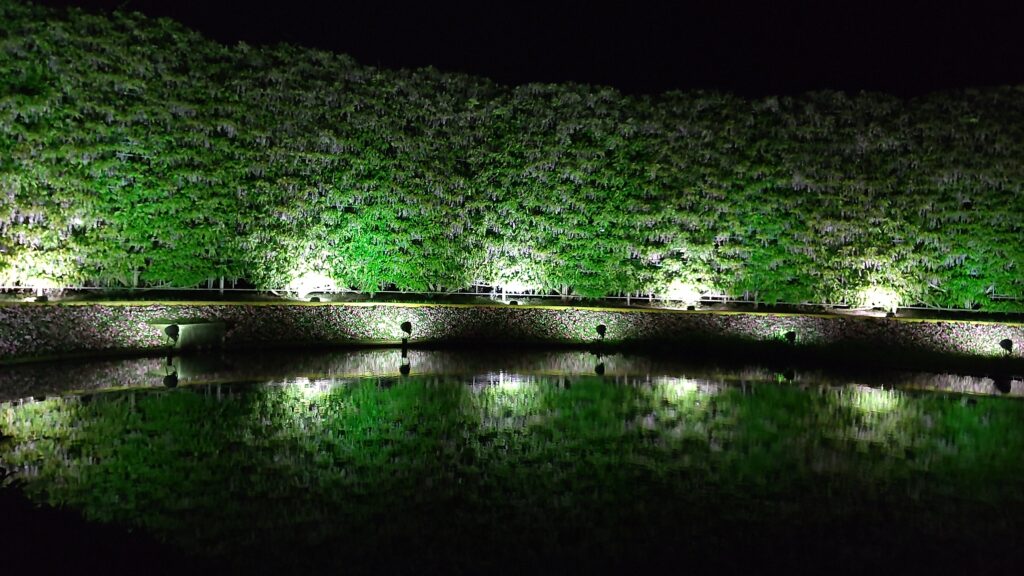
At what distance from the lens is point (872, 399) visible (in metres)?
11.9

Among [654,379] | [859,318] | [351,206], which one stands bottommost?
[654,379]

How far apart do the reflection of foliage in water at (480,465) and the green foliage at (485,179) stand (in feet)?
26.9

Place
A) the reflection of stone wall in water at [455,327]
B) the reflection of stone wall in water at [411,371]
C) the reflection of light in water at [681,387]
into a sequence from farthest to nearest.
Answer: the reflection of stone wall in water at [455,327] < the reflection of stone wall in water at [411,371] < the reflection of light in water at [681,387]

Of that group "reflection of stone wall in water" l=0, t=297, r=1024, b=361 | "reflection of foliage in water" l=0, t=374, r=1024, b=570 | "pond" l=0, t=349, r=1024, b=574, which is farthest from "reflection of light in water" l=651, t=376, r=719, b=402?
"reflection of stone wall in water" l=0, t=297, r=1024, b=361

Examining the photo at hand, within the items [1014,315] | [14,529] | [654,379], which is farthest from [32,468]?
[1014,315]

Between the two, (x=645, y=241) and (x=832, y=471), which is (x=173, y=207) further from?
(x=832, y=471)

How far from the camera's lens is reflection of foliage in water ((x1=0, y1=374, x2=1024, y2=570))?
582cm

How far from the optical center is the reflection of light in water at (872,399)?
434 inches

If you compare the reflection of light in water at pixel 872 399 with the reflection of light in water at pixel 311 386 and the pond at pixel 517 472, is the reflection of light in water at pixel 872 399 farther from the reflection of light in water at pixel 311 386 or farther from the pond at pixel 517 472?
the reflection of light in water at pixel 311 386

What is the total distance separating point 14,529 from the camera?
5.55m

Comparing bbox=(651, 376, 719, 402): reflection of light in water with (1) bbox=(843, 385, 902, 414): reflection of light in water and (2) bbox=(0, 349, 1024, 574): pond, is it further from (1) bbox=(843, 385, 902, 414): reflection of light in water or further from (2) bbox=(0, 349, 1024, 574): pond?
(1) bbox=(843, 385, 902, 414): reflection of light in water

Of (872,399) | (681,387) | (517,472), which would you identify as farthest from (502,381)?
(872,399)

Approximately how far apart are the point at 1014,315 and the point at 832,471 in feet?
50.7

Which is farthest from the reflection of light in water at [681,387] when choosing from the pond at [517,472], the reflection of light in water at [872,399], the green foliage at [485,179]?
the green foliage at [485,179]
